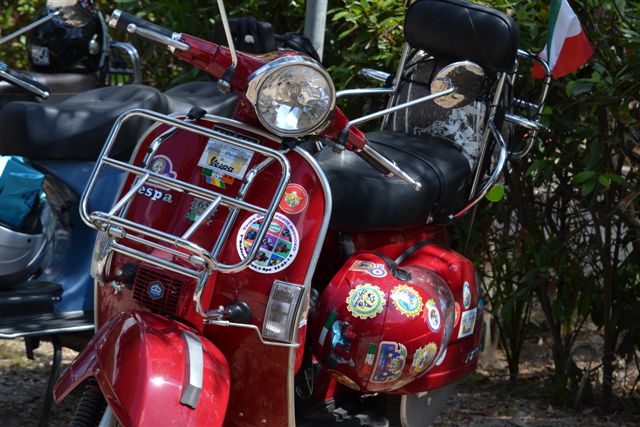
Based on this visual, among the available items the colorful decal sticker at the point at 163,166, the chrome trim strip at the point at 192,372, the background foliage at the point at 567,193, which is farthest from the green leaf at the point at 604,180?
the chrome trim strip at the point at 192,372

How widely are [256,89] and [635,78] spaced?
1749mm

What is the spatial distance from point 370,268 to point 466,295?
16.0 inches

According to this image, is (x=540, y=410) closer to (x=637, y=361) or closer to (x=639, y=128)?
(x=637, y=361)

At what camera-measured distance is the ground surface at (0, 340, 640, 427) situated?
431 cm

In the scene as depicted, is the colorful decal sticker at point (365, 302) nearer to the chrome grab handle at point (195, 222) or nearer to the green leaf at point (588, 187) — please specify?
the chrome grab handle at point (195, 222)

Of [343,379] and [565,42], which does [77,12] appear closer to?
[343,379]

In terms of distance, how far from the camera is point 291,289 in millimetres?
2711

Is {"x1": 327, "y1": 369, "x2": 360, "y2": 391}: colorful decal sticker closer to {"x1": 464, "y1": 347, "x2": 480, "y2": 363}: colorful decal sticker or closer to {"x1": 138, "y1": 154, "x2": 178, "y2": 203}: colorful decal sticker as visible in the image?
{"x1": 464, "y1": 347, "x2": 480, "y2": 363}: colorful decal sticker

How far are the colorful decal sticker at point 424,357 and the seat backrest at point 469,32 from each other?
2.70 ft

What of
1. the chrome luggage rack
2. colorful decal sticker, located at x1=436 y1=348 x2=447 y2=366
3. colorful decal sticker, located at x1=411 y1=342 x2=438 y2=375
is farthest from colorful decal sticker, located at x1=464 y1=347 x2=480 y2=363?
the chrome luggage rack

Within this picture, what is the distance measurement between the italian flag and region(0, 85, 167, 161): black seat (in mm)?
1379

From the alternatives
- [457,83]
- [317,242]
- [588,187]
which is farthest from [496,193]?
[317,242]

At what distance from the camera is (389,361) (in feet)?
9.48

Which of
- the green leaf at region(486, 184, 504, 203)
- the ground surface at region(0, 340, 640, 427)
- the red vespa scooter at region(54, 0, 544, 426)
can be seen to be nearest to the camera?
the red vespa scooter at region(54, 0, 544, 426)
